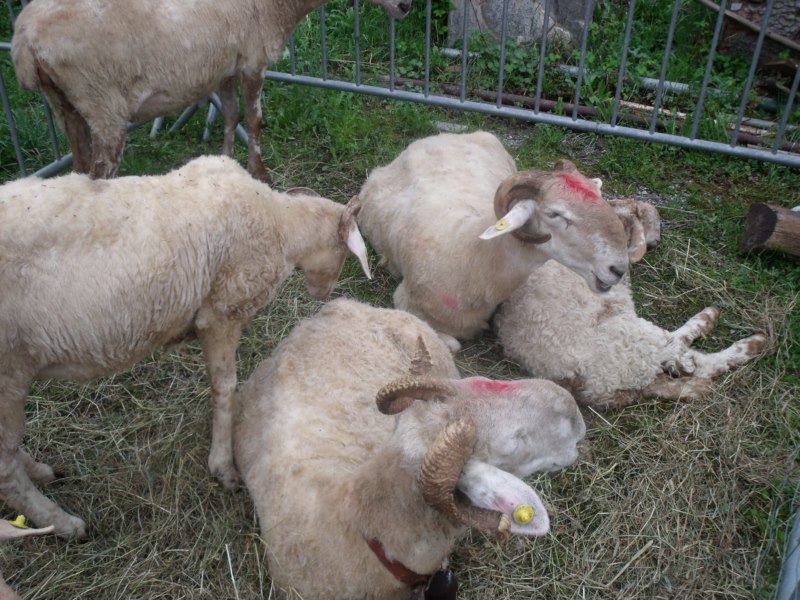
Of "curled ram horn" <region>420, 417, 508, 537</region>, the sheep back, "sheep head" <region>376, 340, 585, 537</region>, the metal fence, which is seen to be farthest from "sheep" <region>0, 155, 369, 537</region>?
the metal fence

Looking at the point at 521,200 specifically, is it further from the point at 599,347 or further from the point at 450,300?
the point at 599,347

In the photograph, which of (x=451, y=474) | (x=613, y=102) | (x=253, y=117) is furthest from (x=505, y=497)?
(x=613, y=102)

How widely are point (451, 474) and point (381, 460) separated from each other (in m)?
0.45

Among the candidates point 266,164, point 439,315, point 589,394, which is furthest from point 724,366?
point 266,164

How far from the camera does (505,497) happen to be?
230 centimetres

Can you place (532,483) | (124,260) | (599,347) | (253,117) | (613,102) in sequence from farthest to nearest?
1. (613,102)
2. (253,117)
3. (599,347)
4. (532,483)
5. (124,260)

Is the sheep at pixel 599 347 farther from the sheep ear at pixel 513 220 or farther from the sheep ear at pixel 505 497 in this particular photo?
the sheep ear at pixel 505 497

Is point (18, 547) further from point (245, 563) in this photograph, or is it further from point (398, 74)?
point (398, 74)

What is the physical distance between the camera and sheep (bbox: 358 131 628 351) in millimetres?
3844

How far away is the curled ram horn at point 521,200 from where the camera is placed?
3877mm

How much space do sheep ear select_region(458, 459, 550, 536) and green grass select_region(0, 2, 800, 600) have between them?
114 centimetres

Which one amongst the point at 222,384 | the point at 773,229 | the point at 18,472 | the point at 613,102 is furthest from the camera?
the point at 613,102

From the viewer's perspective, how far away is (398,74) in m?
7.23

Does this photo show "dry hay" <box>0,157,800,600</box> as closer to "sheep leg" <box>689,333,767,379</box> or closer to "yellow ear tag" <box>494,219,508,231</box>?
"sheep leg" <box>689,333,767,379</box>
